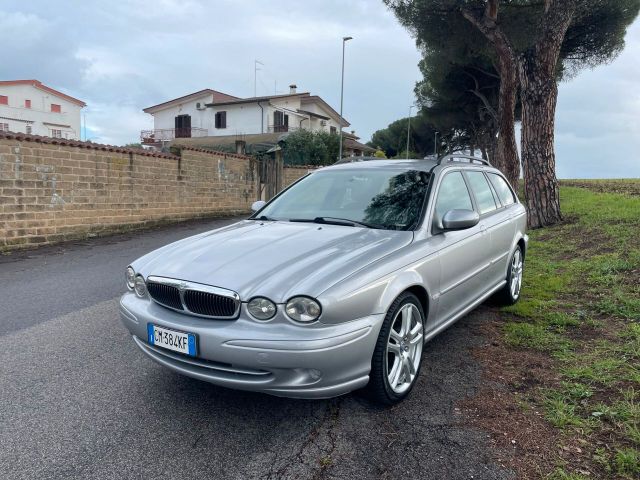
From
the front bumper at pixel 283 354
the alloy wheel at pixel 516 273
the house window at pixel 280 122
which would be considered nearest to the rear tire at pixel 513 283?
the alloy wheel at pixel 516 273

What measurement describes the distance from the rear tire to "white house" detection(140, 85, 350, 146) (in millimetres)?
35820

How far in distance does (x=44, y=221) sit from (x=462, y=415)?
29.0 feet

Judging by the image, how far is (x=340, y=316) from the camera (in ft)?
8.44

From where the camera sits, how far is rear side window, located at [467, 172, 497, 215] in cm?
462

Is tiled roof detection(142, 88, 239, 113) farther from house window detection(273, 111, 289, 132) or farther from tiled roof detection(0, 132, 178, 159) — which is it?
tiled roof detection(0, 132, 178, 159)

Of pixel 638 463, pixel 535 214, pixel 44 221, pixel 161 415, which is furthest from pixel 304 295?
pixel 535 214

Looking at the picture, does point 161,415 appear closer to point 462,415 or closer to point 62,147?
point 462,415

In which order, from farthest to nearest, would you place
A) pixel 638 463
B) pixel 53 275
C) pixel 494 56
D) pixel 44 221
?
pixel 494 56 < pixel 44 221 < pixel 53 275 < pixel 638 463

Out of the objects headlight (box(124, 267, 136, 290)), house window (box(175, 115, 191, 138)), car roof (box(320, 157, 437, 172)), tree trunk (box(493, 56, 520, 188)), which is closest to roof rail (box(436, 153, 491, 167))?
car roof (box(320, 157, 437, 172))

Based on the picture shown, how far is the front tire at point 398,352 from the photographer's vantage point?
2834 millimetres

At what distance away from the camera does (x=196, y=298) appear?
2.75 m

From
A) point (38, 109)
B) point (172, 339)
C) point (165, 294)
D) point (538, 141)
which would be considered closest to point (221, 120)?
point (38, 109)

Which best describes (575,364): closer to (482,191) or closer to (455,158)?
(482,191)

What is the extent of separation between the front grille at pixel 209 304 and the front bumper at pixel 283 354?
50 mm
